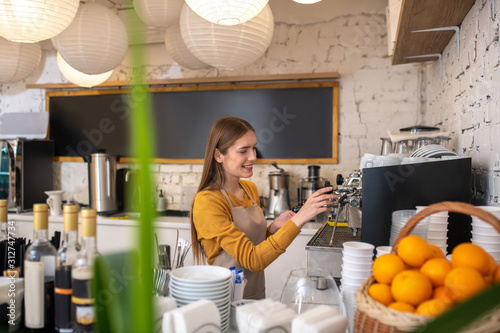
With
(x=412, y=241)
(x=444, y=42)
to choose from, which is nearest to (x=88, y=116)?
(x=444, y=42)

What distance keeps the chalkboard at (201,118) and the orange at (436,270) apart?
2.92 metres

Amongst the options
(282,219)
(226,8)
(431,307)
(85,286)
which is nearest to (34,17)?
(226,8)

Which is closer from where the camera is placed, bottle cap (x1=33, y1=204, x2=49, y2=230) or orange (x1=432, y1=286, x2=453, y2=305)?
orange (x1=432, y1=286, x2=453, y2=305)

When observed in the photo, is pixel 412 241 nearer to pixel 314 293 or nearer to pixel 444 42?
pixel 314 293

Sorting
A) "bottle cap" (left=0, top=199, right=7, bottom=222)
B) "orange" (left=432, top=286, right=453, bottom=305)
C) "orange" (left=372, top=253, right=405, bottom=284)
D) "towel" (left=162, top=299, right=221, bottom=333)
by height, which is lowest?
"towel" (left=162, top=299, right=221, bottom=333)

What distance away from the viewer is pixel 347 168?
383 cm

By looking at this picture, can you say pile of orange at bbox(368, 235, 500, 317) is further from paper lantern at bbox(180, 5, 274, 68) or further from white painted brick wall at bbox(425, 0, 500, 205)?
paper lantern at bbox(180, 5, 274, 68)

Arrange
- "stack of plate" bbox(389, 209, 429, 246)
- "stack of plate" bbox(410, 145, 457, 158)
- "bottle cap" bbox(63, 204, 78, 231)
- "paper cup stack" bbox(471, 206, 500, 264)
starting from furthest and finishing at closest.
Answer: "stack of plate" bbox(410, 145, 457, 158) → "stack of plate" bbox(389, 209, 429, 246) → "paper cup stack" bbox(471, 206, 500, 264) → "bottle cap" bbox(63, 204, 78, 231)

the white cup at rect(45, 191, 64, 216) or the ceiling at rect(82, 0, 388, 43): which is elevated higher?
the ceiling at rect(82, 0, 388, 43)

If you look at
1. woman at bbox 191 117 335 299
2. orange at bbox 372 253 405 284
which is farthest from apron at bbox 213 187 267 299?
orange at bbox 372 253 405 284

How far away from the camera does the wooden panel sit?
186 centimetres

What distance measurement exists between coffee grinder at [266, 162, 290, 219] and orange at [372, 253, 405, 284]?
2673 mm

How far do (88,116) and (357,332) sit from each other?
4.03 metres

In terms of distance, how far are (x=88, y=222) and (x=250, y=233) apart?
126 centimetres
